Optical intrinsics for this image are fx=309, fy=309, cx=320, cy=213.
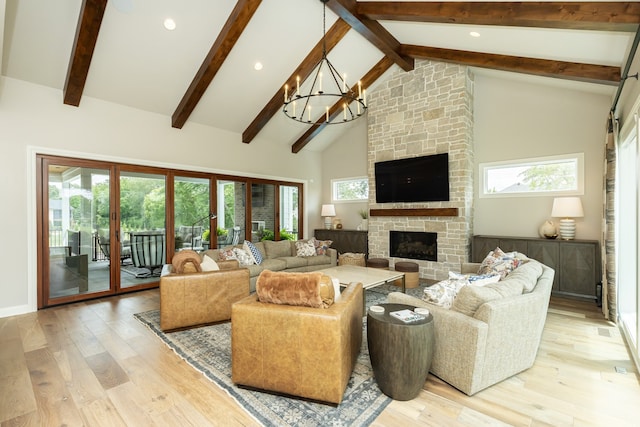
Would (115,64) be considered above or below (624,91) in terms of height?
above

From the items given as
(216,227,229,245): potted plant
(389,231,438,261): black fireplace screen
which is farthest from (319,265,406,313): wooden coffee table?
(216,227,229,245): potted plant

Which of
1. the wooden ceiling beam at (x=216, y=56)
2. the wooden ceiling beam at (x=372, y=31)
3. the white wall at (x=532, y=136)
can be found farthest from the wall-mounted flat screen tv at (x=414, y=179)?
the wooden ceiling beam at (x=216, y=56)

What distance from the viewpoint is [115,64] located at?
435 cm

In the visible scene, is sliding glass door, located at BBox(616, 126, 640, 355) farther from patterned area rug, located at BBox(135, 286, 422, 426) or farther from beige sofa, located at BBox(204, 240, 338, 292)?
beige sofa, located at BBox(204, 240, 338, 292)

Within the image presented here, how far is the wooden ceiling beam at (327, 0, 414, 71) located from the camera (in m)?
4.19

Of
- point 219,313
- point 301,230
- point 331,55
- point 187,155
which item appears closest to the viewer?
point 219,313

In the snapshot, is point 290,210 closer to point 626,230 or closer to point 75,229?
point 75,229

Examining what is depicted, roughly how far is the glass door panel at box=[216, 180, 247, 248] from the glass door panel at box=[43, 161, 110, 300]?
6.62 ft

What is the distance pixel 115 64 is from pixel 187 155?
1864mm

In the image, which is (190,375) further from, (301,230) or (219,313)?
(301,230)

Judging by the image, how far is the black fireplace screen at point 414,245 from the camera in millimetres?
6004

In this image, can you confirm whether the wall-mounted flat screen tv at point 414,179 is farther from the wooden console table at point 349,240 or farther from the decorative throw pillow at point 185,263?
the decorative throw pillow at point 185,263

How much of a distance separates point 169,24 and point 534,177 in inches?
236

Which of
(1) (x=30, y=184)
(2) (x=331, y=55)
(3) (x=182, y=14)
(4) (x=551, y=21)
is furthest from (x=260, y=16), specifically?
(1) (x=30, y=184)
